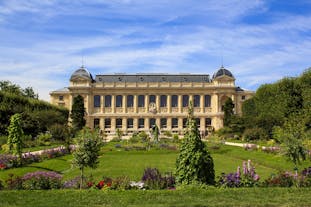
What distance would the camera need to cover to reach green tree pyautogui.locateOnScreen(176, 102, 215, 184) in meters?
11.9

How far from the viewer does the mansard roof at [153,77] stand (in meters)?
75.9

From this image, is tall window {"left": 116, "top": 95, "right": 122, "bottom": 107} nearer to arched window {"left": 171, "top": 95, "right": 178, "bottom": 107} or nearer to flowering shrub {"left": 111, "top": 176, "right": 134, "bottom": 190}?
arched window {"left": 171, "top": 95, "right": 178, "bottom": 107}

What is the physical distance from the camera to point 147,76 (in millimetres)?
76562

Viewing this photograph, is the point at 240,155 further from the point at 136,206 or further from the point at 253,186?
the point at 136,206

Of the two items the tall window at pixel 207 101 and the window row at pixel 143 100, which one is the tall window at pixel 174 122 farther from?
the tall window at pixel 207 101

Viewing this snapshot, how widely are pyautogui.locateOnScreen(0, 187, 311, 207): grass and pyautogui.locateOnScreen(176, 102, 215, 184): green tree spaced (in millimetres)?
637

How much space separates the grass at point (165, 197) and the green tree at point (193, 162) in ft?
2.09

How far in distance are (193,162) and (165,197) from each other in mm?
1595

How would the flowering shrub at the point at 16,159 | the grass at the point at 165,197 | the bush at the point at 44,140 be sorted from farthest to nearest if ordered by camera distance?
the bush at the point at 44,140, the flowering shrub at the point at 16,159, the grass at the point at 165,197

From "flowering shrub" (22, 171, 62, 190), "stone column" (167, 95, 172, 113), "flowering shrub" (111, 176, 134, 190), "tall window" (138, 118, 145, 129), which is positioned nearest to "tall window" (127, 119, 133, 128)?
"tall window" (138, 118, 145, 129)

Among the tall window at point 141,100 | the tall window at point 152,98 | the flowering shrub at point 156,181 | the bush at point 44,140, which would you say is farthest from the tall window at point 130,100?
the flowering shrub at point 156,181

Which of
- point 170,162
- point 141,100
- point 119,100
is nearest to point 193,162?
point 170,162

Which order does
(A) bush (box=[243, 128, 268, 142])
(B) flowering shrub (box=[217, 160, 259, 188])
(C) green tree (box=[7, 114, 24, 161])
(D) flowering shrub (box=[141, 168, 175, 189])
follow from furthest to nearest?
(A) bush (box=[243, 128, 268, 142]) → (C) green tree (box=[7, 114, 24, 161]) → (B) flowering shrub (box=[217, 160, 259, 188]) → (D) flowering shrub (box=[141, 168, 175, 189])

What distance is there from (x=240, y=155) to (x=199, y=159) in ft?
53.0
